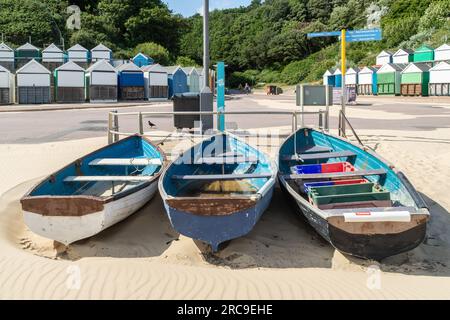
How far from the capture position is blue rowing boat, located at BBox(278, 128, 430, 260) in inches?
218

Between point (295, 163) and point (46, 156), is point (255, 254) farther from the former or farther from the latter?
point (46, 156)

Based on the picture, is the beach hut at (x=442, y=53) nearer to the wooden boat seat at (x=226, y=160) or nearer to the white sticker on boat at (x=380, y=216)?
the wooden boat seat at (x=226, y=160)

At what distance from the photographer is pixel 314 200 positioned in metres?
6.66

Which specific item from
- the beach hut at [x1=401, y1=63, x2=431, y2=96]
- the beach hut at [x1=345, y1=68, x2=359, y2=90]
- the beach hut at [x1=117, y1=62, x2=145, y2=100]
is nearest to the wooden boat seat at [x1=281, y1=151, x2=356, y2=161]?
the beach hut at [x1=117, y1=62, x2=145, y2=100]

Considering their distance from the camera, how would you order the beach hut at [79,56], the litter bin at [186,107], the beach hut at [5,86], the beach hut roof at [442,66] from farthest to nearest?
the beach hut at [79,56], the beach hut roof at [442,66], the beach hut at [5,86], the litter bin at [186,107]

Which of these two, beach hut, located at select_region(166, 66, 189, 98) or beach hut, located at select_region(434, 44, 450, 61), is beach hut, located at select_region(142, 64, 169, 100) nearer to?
beach hut, located at select_region(166, 66, 189, 98)

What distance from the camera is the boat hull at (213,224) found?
18.8 feet

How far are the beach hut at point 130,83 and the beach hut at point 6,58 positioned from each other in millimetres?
13821

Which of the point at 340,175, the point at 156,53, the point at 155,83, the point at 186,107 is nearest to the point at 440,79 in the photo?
the point at 155,83

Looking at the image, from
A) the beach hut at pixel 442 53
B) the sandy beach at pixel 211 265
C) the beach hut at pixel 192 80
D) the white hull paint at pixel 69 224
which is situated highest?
the beach hut at pixel 442 53

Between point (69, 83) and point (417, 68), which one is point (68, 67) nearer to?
point (69, 83)

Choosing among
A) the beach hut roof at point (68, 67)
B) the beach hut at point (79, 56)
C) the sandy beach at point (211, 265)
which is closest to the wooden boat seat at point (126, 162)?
the sandy beach at point (211, 265)

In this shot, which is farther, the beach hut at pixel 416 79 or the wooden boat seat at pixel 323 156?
the beach hut at pixel 416 79

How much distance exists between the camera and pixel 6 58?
4762 centimetres
